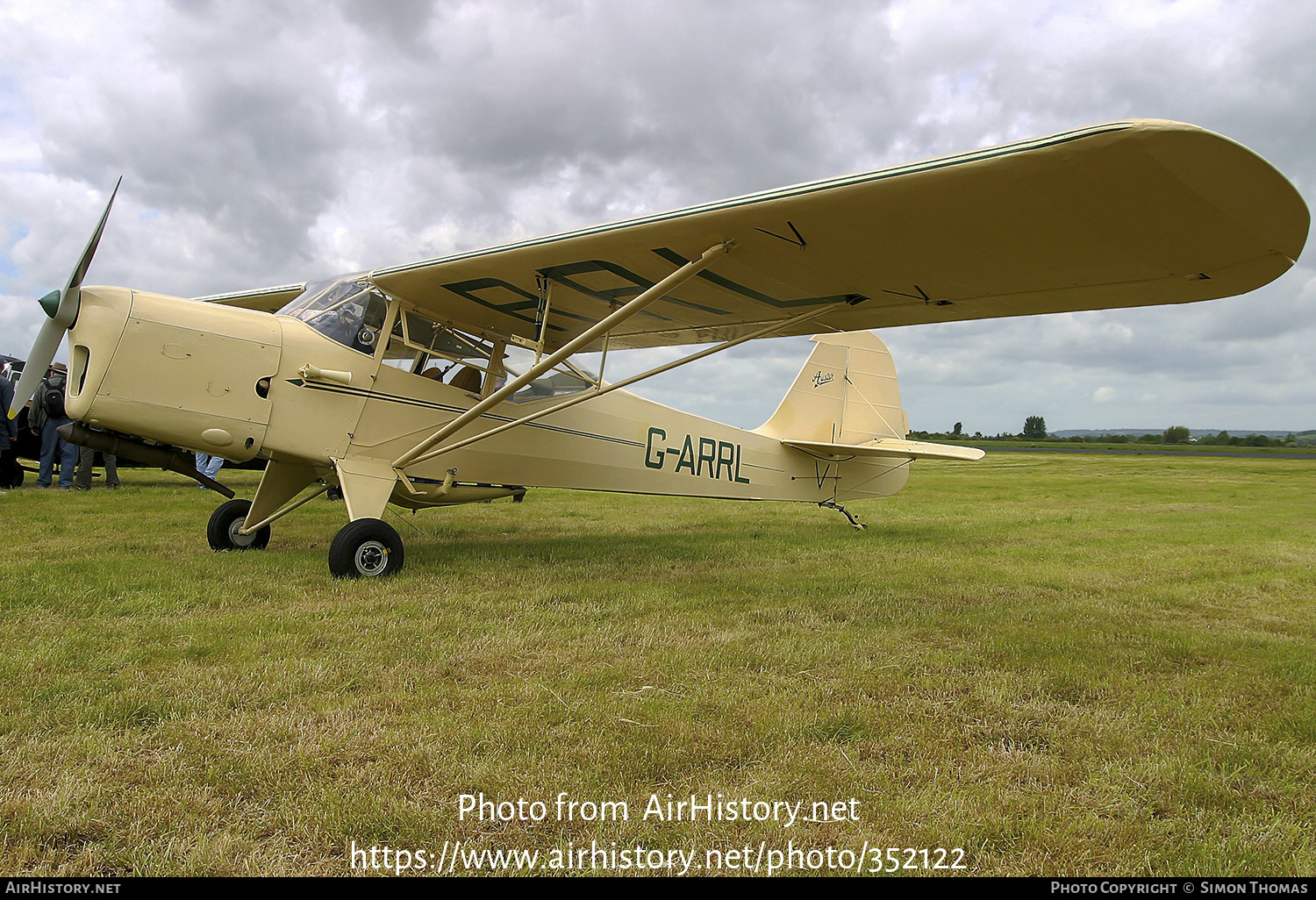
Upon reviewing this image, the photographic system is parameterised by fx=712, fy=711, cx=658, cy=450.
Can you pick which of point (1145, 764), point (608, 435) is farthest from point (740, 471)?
point (1145, 764)

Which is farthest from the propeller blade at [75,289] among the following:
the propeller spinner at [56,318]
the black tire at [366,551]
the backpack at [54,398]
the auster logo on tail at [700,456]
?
the backpack at [54,398]

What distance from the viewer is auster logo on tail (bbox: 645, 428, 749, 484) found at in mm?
7750

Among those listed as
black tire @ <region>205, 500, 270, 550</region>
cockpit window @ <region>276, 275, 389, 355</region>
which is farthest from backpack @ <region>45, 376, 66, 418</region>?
cockpit window @ <region>276, 275, 389, 355</region>

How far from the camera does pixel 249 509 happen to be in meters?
6.43

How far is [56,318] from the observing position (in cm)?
478

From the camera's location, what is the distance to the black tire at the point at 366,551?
5109mm

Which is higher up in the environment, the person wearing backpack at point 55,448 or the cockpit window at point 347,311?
the cockpit window at point 347,311

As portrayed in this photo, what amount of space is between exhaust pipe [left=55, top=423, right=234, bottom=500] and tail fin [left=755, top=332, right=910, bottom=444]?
6199 mm

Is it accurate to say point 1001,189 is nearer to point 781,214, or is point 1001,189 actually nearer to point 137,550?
point 781,214

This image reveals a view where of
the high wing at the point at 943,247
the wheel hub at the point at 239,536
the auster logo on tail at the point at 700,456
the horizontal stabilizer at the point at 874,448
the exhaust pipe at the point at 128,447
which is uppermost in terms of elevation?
the high wing at the point at 943,247

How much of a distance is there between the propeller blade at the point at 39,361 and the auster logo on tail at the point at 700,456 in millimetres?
4975

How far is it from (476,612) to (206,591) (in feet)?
5.91

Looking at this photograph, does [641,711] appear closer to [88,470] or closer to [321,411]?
[321,411]

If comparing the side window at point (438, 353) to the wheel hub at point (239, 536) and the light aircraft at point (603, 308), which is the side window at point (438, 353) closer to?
the light aircraft at point (603, 308)
